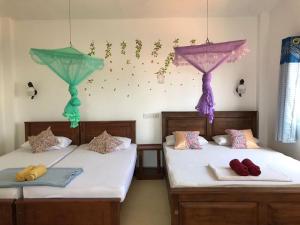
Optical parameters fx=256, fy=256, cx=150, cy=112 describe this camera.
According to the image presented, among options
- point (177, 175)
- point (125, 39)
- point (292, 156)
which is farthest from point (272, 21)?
point (177, 175)

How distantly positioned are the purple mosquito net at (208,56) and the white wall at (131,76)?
1044 millimetres

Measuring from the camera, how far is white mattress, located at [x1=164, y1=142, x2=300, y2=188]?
2.56 m

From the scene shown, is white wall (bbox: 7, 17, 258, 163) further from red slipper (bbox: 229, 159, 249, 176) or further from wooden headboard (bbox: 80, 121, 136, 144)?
red slipper (bbox: 229, 159, 249, 176)

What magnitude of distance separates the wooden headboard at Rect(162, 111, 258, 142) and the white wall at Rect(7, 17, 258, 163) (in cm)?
15

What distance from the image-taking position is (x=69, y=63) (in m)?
3.31

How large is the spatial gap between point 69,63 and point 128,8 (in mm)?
1521

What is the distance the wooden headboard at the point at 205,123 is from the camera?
451 centimetres

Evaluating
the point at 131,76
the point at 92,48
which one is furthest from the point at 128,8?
the point at 131,76

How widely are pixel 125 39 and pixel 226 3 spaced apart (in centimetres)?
177

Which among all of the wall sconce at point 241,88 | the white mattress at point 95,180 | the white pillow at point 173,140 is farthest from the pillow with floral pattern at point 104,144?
the wall sconce at point 241,88

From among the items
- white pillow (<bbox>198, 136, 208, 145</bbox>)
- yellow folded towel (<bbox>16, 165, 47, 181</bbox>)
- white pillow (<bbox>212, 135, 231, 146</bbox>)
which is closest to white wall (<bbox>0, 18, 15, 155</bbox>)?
A: yellow folded towel (<bbox>16, 165, 47, 181</bbox>)

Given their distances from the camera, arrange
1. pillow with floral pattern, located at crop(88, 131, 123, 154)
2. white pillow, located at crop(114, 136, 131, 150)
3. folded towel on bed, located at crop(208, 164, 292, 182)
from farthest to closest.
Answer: white pillow, located at crop(114, 136, 131, 150) → pillow with floral pattern, located at crop(88, 131, 123, 154) → folded towel on bed, located at crop(208, 164, 292, 182)

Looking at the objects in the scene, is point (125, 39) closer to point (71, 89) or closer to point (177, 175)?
point (71, 89)

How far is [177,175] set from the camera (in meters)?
2.78
